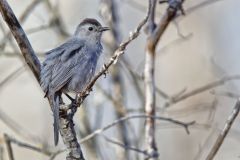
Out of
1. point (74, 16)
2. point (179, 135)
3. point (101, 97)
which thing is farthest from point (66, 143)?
point (179, 135)

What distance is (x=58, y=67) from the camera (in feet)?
14.7

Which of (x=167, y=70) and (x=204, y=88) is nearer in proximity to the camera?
(x=204, y=88)

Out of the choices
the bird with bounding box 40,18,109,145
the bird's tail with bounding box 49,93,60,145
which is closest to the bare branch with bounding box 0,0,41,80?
the bird's tail with bounding box 49,93,60,145

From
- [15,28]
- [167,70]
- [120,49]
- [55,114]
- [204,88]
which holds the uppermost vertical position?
[15,28]

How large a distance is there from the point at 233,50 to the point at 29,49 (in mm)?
5606

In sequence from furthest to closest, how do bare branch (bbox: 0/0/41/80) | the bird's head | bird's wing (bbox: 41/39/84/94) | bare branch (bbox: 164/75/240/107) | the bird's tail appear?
the bird's head < bare branch (bbox: 164/75/240/107) < bird's wing (bbox: 41/39/84/94) < the bird's tail < bare branch (bbox: 0/0/41/80)

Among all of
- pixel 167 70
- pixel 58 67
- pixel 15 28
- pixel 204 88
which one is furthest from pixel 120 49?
pixel 167 70

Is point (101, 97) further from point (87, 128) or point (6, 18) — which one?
point (6, 18)

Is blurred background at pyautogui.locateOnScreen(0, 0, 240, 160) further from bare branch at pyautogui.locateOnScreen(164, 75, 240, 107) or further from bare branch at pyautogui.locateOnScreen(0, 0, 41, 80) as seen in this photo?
bare branch at pyautogui.locateOnScreen(0, 0, 41, 80)

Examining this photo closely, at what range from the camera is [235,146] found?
279 inches

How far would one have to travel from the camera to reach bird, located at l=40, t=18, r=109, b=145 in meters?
4.28

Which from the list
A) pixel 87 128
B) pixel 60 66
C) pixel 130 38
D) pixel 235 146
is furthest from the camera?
pixel 235 146

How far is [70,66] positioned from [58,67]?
0.37 ft

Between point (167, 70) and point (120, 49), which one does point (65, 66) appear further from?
point (167, 70)
